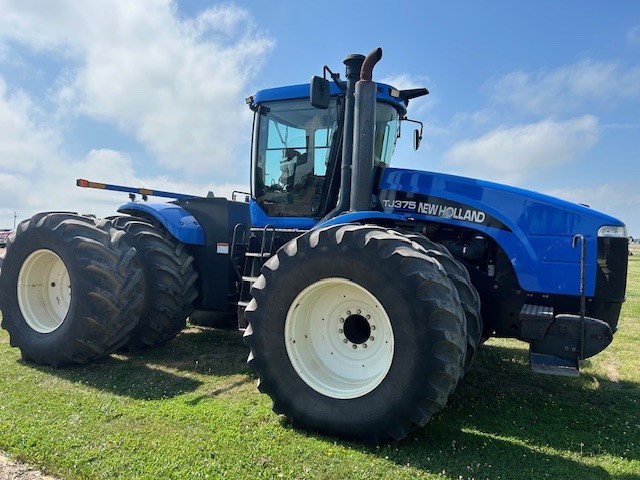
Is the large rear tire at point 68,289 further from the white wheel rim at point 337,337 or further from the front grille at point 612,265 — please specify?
the front grille at point 612,265

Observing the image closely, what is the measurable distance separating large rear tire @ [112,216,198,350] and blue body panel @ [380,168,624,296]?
3.14 metres

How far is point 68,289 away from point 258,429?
3465mm

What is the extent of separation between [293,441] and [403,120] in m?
4.11

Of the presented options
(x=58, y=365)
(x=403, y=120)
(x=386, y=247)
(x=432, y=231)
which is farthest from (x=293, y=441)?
(x=403, y=120)

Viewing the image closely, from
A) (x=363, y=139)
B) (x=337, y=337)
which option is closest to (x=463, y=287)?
(x=337, y=337)

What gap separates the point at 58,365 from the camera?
5.57 metres

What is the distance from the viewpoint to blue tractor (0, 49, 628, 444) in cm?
378

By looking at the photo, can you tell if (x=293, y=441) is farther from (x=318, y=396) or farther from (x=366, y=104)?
(x=366, y=104)

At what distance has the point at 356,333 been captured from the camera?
14.2 ft

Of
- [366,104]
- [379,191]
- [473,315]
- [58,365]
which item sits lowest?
[58,365]

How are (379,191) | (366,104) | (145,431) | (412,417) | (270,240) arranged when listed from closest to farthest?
(412,417), (145,431), (366,104), (379,191), (270,240)

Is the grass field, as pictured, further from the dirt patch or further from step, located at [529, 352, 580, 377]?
step, located at [529, 352, 580, 377]

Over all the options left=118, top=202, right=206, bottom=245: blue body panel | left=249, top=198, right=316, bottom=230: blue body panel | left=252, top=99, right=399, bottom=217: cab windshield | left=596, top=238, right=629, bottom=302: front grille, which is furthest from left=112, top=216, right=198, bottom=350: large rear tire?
left=596, top=238, right=629, bottom=302: front grille

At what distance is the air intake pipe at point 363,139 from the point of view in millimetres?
4938
